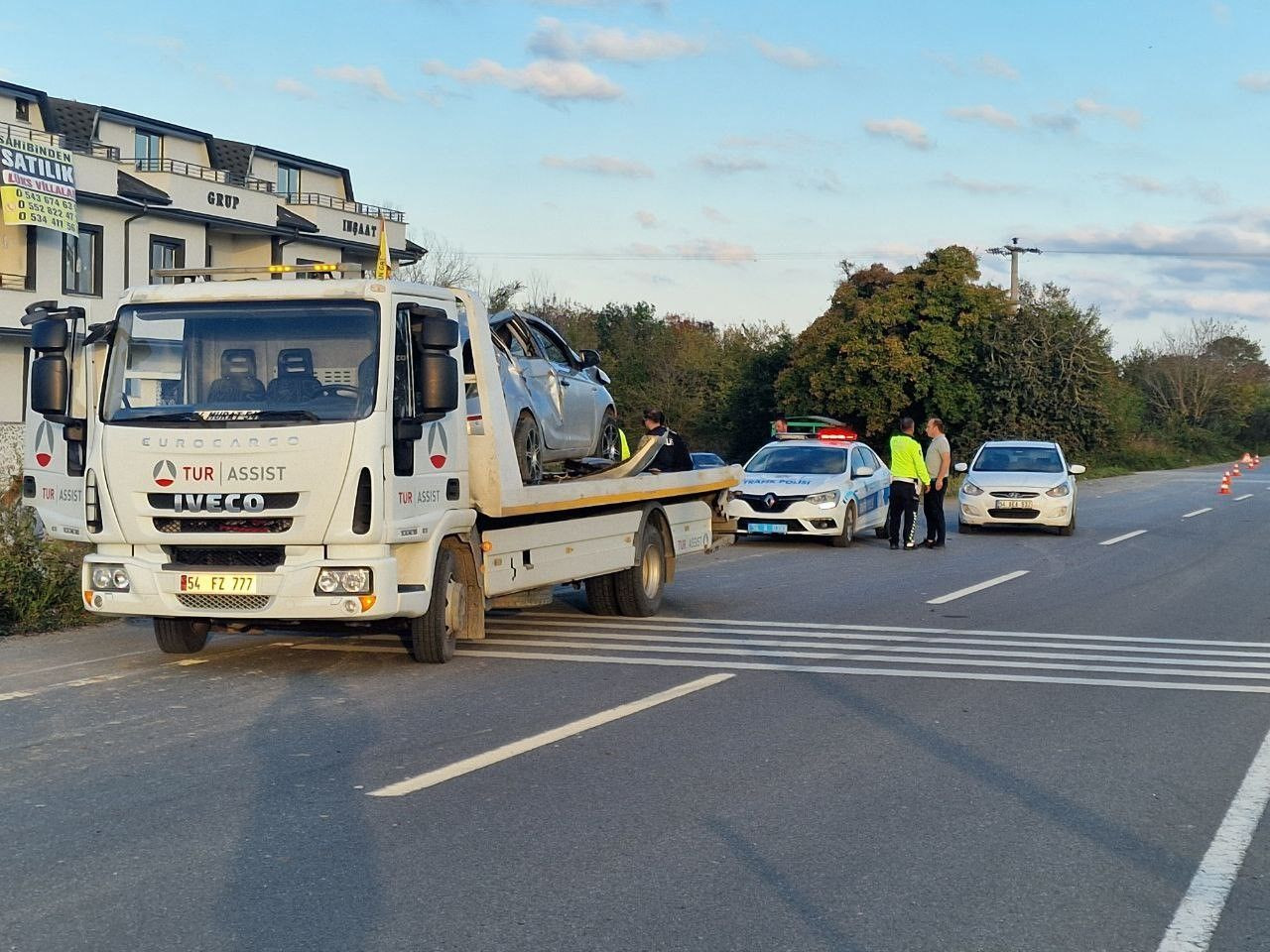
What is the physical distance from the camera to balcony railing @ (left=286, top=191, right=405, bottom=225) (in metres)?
45.6

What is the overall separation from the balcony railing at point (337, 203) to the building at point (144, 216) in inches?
1.7

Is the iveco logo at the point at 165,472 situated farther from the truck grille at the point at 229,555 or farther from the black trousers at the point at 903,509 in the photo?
the black trousers at the point at 903,509

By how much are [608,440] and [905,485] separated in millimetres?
8262

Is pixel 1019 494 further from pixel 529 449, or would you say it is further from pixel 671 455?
pixel 529 449

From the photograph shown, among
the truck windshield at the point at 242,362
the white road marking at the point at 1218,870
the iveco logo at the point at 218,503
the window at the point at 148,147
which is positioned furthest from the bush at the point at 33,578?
the window at the point at 148,147

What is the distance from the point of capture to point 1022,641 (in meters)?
12.0

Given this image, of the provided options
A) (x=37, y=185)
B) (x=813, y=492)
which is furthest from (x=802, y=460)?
(x=37, y=185)

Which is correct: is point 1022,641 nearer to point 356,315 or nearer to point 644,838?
point 356,315

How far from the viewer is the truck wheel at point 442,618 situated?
33.3ft

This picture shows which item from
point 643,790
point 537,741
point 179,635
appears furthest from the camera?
point 179,635

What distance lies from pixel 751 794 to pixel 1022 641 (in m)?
5.83

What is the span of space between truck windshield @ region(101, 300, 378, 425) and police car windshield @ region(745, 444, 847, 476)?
13.5 m

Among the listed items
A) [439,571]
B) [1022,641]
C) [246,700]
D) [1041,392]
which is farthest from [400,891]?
[1041,392]

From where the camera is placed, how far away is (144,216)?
124ft
